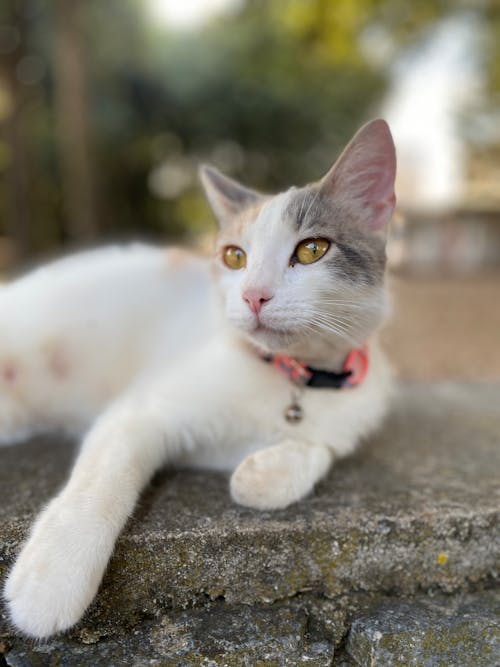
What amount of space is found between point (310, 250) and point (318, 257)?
0.02 meters

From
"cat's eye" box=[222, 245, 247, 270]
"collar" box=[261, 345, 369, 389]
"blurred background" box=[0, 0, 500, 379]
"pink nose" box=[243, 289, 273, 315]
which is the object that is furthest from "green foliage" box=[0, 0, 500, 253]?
"pink nose" box=[243, 289, 273, 315]

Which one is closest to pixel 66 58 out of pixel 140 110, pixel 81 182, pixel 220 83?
pixel 81 182

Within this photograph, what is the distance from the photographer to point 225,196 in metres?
1.42

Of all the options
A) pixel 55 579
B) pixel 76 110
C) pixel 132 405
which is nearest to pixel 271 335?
pixel 132 405

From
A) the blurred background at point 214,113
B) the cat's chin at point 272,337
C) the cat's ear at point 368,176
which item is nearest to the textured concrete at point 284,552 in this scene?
the cat's chin at point 272,337

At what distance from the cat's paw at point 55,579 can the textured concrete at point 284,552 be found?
3.0 inches

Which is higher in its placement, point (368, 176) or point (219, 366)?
point (368, 176)

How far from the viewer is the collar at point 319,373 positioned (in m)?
1.28

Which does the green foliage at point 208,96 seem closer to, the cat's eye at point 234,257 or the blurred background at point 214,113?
the blurred background at point 214,113

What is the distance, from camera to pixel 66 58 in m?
5.57

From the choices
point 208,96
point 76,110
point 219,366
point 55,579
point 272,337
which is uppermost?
point 208,96

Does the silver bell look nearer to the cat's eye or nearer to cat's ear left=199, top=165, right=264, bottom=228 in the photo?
the cat's eye

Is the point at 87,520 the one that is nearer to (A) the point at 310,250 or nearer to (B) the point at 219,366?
(B) the point at 219,366

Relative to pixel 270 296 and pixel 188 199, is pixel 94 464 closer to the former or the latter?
pixel 270 296
